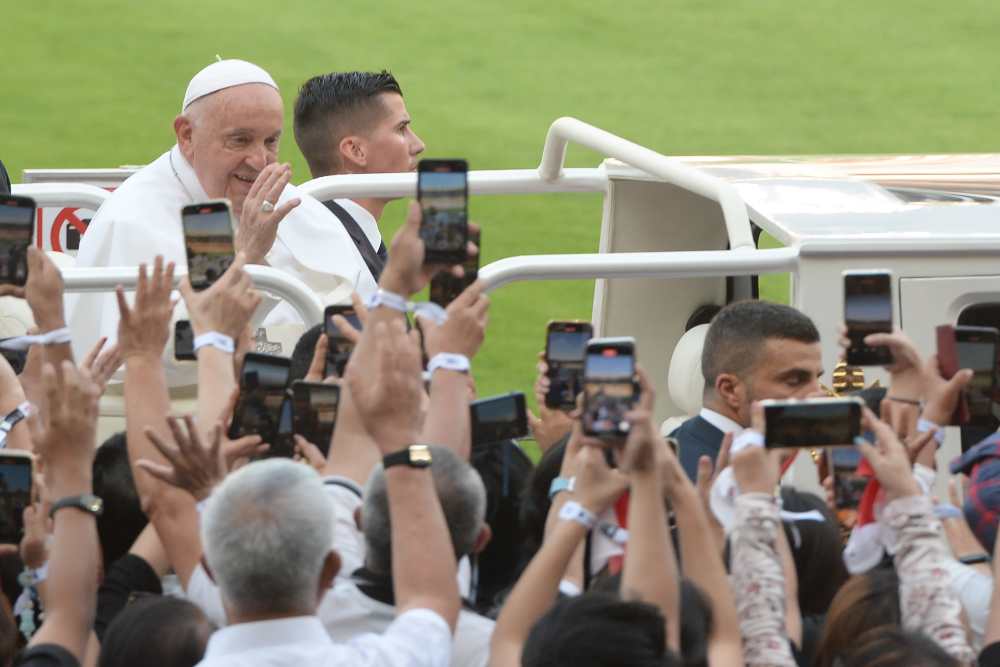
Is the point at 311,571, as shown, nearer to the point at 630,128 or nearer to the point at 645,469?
the point at 645,469

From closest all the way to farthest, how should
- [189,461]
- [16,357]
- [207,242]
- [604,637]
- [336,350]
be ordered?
[604,637] → [189,461] → [207,242] → [336,350] → [16,357]

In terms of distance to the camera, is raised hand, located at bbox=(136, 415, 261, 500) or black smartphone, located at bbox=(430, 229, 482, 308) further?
black smartphone, located at bbox=(430, 229, 482, 308)

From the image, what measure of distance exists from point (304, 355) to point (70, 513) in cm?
84

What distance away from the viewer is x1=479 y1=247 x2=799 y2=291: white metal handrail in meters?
3.55

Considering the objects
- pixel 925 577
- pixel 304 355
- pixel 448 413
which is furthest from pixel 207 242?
pixel 925 577

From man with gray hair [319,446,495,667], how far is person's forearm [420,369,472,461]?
176mm

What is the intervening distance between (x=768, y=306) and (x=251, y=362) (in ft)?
3.63

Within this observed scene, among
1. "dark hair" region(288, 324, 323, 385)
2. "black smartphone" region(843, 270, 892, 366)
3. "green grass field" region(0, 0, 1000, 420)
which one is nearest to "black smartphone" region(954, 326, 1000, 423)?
"black smartphone" region(843, 270, 892, 366)

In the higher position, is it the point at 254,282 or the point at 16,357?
the point at 254,282

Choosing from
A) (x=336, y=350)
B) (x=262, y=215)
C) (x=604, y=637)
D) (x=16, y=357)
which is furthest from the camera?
(x=16, y=357)

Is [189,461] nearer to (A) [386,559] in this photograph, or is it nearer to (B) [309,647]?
(A) [386,559]

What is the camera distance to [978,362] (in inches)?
121

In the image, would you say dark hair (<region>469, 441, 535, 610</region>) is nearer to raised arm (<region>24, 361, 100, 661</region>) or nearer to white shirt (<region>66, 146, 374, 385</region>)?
raised arm (<region>24, 361, 100, 661</region>)

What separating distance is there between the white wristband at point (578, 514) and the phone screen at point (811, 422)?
271mm
